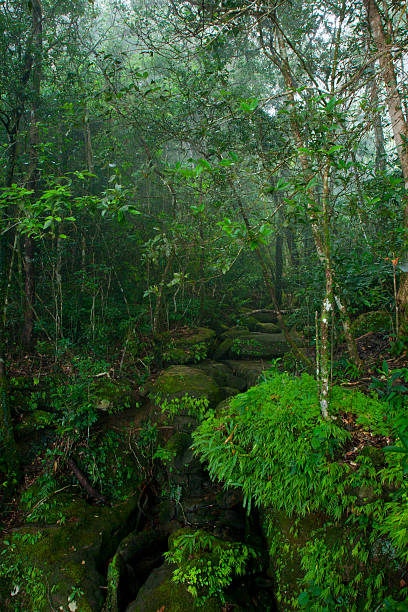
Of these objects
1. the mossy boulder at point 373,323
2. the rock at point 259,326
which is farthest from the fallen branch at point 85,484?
the rock at point 259,326

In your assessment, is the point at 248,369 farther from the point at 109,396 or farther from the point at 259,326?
the point at 259,326

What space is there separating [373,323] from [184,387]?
9.27ft

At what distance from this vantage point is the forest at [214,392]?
2.84 metres

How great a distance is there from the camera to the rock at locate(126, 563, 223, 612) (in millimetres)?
2898

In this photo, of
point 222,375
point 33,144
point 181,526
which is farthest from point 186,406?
point 33,144

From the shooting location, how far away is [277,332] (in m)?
9.30

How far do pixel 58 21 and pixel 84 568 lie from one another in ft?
32.5

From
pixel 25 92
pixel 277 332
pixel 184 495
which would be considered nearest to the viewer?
pixel 184 495

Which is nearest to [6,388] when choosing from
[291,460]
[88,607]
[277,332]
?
[88,607]

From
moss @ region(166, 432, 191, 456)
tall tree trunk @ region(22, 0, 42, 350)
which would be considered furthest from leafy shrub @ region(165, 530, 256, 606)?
tall tree trunk @ region(22, 0, 42, 350)

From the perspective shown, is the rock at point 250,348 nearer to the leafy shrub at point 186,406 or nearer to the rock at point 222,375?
the rock at point 222,375

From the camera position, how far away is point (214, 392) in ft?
17.6

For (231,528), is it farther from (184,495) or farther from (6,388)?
(6,388)

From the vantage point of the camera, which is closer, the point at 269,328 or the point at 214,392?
the point at 214,392
